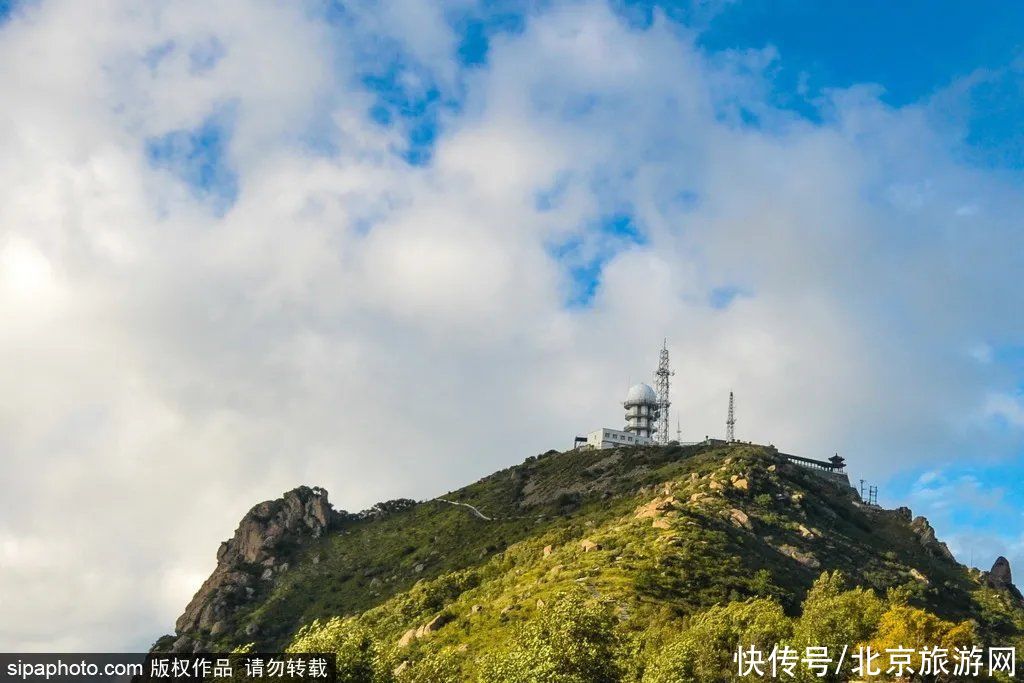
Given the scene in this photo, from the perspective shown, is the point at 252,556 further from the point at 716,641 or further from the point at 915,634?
the point at 915,634

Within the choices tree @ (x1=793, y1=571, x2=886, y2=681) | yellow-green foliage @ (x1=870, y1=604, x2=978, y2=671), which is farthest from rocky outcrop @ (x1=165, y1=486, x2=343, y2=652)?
yellow-green foliage @ (x1=870, y1=604, x2=978, y2=671)

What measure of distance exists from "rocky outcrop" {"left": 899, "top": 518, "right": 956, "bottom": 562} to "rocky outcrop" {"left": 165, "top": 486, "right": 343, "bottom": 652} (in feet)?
314

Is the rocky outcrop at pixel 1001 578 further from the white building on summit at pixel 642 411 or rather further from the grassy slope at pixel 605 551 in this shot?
the white building on summit at pixel 642 411

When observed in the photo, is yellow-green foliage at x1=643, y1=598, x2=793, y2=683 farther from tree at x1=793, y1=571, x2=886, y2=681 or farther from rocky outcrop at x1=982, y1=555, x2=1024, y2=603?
rocky outcrop at x1=982, y1=555, x2=1024, y2=603

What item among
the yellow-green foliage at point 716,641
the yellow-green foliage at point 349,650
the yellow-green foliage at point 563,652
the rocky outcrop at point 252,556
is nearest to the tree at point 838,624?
the yellow-green foliage at point 716,641

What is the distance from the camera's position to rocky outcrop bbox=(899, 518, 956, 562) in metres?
134

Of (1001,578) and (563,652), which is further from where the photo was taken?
(1001,578)

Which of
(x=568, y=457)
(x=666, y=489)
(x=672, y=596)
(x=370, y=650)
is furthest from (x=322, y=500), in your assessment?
(x=370, y=650)

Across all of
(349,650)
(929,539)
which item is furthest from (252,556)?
(349,650)

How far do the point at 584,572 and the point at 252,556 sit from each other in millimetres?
82876

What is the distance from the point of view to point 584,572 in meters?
94.3

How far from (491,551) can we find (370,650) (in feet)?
268

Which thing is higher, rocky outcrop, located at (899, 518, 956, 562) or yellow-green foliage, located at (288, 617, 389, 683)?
rocky outcrop, located at (899, 518, 956, 562)

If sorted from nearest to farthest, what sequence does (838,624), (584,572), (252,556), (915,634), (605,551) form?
(915,634) < (838,624) < (584,572) < (605,551) < (252,556)
